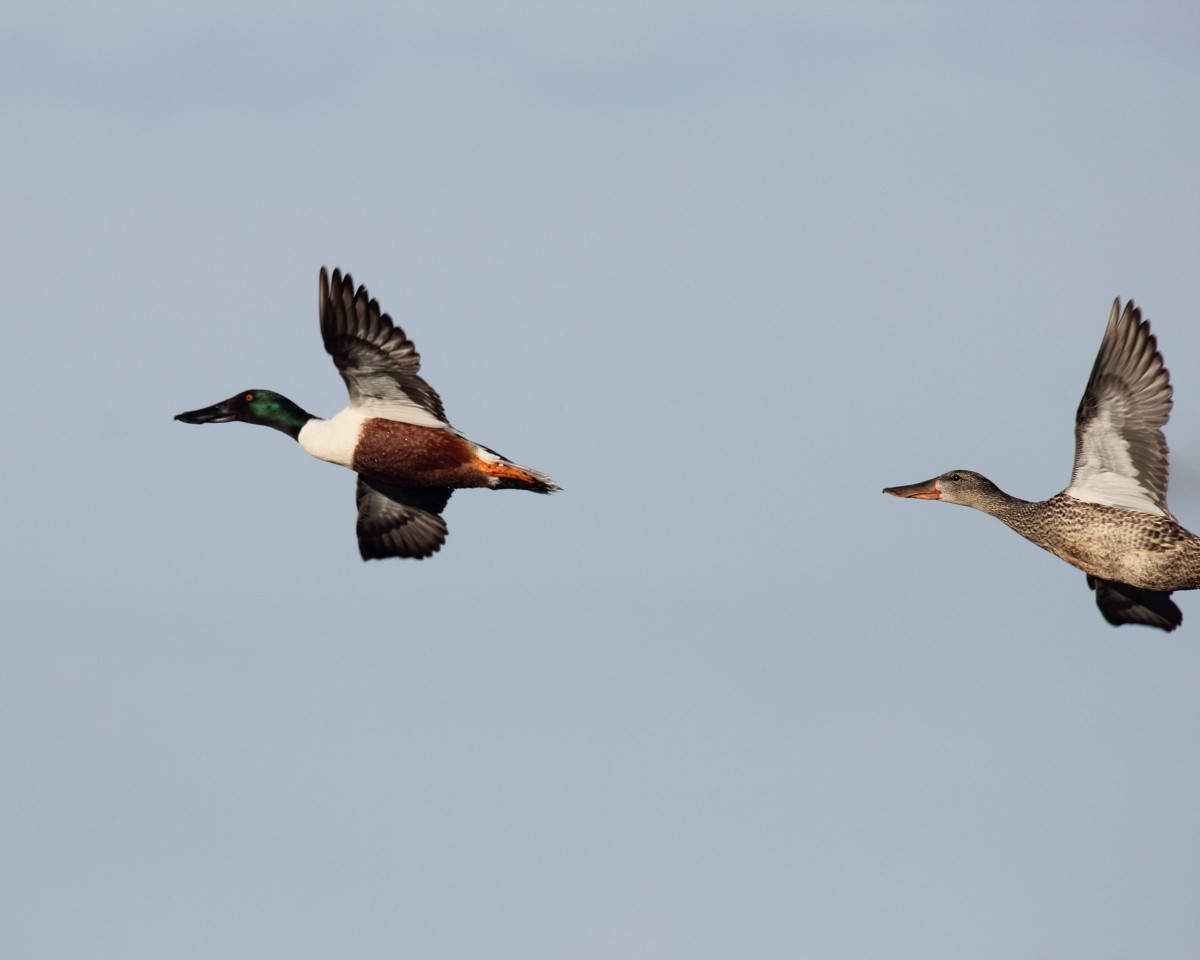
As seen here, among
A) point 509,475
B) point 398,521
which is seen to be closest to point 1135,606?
point 509,475

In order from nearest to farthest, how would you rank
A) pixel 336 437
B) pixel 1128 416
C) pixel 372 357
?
pixel 1128 416
pixel 372 357
pixel 336 437

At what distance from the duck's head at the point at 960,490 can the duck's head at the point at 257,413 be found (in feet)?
18.9

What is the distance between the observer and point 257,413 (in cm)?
2262

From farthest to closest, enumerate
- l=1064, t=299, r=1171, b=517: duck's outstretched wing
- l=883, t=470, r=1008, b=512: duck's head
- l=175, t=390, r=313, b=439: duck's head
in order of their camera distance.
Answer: l=175, t=390, r=313, b=439: duck's head
l=883, t=470, r=1008, b=512: duck's head
l=1064, t=299, r=1171, b=517: duck's outstretched wing

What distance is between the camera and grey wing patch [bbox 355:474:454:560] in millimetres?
22781

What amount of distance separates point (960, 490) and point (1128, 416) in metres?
2.15

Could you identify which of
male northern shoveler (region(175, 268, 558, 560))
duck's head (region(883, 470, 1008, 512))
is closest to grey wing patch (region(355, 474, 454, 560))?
male northern shoveler (region(175, 268, 558, 560))

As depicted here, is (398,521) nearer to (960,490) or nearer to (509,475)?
(509,475)

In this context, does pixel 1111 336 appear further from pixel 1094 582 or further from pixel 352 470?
pixel 352 470

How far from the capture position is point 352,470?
21.8m

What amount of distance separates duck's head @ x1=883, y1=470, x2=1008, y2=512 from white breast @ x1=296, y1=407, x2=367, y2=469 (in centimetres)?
510

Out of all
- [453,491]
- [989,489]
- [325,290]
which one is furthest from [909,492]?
[325,290]

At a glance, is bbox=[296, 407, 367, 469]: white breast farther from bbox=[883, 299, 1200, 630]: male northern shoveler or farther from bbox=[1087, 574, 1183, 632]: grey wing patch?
bbox=[1087, 574, 1183, 632]: grey wing patch

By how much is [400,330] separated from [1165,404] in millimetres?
6792
